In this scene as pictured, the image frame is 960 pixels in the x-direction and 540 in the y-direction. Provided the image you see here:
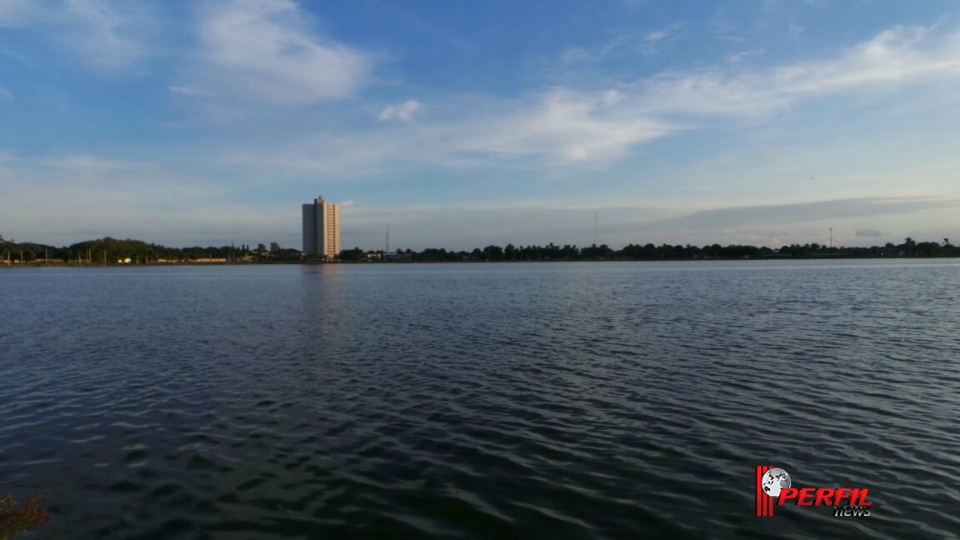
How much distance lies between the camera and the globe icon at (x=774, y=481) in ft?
30.7

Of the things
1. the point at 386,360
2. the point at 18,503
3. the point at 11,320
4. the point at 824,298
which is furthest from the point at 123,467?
the point at 824,298

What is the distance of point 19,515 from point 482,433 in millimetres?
8188

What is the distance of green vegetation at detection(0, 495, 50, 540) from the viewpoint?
803 cm

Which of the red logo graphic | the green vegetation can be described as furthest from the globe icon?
the green vegetation

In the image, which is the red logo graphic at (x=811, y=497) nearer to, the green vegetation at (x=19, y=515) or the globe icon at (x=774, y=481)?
the globe icon at (x=774, y=481)

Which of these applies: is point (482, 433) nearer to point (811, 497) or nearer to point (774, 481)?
point (774, 481)

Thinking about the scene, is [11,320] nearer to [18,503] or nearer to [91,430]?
[91,430]

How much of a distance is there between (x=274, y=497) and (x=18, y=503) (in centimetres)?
401

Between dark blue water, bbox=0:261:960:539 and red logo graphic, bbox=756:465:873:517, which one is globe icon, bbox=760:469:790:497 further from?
dark blue water, bbox=0:261:960:539

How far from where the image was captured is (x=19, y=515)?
27.6 ft

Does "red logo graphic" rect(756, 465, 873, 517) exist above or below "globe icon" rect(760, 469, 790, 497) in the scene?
below

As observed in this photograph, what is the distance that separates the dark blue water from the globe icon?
0.21 metres

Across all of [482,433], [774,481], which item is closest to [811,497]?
[774,481]

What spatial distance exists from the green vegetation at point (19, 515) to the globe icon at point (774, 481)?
1131 centimetres
